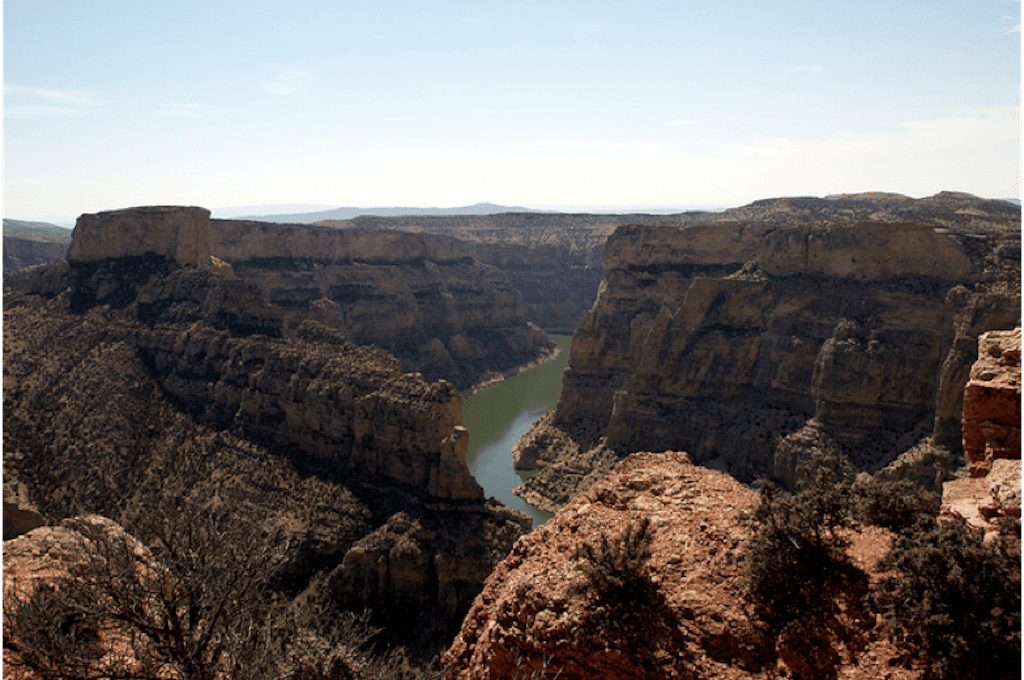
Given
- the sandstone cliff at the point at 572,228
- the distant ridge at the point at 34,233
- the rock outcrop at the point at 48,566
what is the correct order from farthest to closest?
the distant ridge at the point at 34,233 → the sandstone cliff at the point at 572,228 → the rock outcrop at the point at 48,566

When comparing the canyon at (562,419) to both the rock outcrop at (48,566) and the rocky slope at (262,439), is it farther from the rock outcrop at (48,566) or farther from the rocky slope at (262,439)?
the rock outcrop at (48,566)

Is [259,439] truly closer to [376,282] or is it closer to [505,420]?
[505,420]

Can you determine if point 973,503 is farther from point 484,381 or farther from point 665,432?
point 484,381

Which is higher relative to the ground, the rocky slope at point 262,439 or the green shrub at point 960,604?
the green shrub at point 960,604

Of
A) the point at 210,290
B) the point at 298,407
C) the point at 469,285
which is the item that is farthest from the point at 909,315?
the point at 469,285

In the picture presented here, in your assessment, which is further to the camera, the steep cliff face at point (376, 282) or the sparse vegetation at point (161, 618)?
the steep cliff face at point (376, 282)

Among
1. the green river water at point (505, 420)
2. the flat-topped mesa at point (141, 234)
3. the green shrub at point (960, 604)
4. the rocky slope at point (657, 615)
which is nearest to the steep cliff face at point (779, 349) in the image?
the green river water at point (505, 420)
